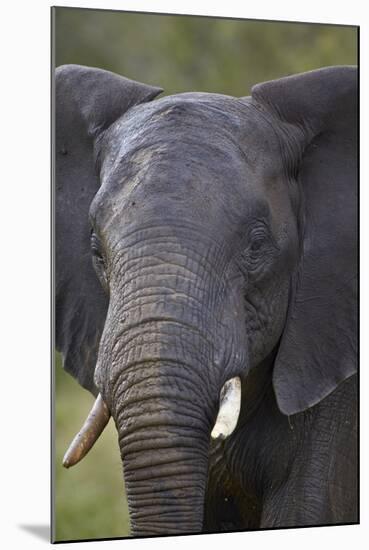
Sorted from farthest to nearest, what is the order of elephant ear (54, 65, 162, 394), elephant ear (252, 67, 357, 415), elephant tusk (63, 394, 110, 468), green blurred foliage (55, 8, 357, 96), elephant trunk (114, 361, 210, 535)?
1. green blurred foliage (55, 8, 357, 96)
2. elephant ear (54, 65, 162, 394)
3. elephant ear (252, 67, 357, 415)
4. elephant tusk (63, 394, 110, 468)
5. elephant trunk (114, 361, 210, 535)

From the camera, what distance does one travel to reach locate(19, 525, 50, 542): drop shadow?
5012mm

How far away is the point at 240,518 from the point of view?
5.33 metres

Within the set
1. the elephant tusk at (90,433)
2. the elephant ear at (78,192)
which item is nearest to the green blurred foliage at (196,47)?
the elephant ear at (78,192)

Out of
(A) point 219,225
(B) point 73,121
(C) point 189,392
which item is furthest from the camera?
(B) point 73,121

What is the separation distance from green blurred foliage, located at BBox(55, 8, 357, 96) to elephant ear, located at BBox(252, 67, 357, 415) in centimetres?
52

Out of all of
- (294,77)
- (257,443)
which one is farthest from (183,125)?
(257,443)

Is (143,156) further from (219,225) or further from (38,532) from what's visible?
(38,532)

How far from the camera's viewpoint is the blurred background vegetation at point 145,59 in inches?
221

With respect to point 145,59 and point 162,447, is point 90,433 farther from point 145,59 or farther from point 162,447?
point 145,59

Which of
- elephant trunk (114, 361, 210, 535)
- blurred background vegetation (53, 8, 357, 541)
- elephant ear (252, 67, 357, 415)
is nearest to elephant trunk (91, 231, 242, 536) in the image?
elephant trunk (114, 361, 210, 535)

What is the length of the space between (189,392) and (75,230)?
1113 mm

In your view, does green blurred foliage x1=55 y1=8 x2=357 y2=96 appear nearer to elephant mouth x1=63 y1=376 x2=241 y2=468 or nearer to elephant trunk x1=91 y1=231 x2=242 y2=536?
elephant trunk x1=91 y1=231 x2=242 y2=536

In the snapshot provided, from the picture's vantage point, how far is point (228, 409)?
431 centimetres

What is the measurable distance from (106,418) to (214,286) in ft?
1.48
